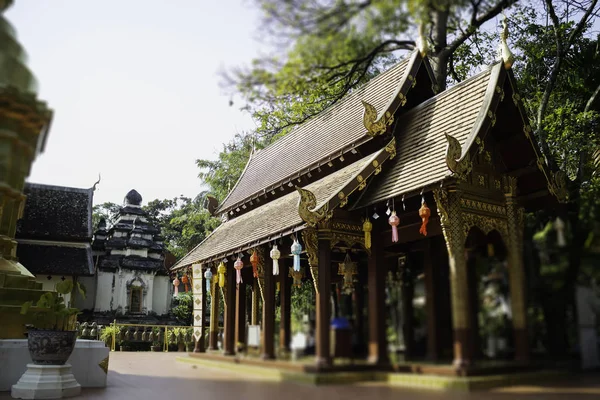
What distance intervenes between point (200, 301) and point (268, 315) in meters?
4.55

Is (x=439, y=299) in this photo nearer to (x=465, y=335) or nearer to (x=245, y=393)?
(x=465, y=335)

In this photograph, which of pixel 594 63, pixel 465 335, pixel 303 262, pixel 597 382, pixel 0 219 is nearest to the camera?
pixel 597 382

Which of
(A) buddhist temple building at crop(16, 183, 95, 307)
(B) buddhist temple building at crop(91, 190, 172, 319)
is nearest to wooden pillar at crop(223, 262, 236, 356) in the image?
(A) buddhist temple building at crop(16, 183, 95, 307)

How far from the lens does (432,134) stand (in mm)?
8805

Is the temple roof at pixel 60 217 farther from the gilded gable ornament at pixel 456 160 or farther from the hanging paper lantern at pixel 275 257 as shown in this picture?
the gilded gable ornament at pixel 456 160

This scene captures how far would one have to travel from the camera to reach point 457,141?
23.9ft

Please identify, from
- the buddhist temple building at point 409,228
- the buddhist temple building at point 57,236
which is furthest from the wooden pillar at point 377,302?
the buddhist temple building at point 57,236

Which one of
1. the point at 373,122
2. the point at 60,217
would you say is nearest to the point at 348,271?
the point at 373,122

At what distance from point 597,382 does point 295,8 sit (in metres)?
3.84

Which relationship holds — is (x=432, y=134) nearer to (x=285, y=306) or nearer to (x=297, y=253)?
(x=297, y=253)

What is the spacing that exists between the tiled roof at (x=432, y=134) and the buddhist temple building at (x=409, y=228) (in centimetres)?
3

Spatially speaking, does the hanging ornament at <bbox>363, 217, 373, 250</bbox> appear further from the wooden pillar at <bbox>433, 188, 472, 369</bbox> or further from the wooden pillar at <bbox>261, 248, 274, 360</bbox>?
the wooden pillar at <bbox>261, 248, 274, 360</bbox>

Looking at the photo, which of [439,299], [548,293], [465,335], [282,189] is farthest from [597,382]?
[282,189]

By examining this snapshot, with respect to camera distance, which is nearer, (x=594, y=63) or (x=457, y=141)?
(x=457, y=141)
